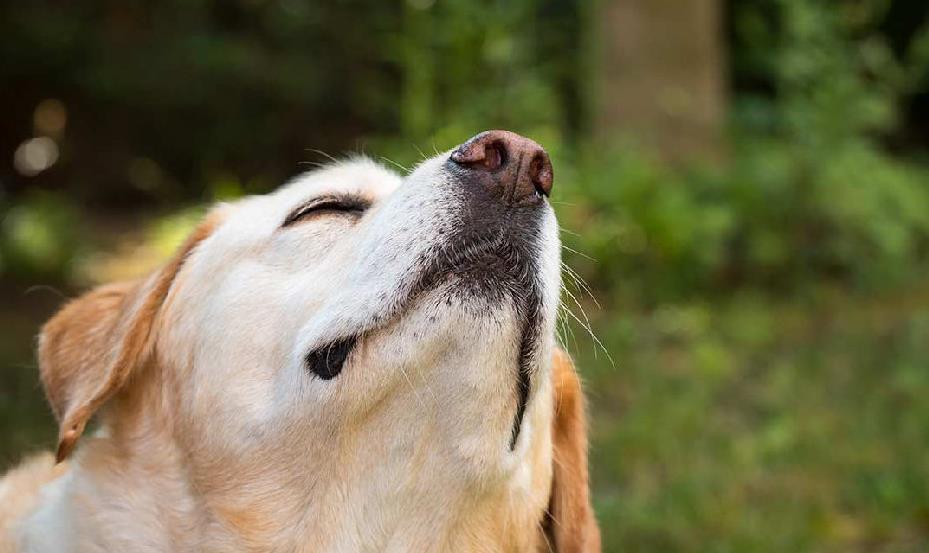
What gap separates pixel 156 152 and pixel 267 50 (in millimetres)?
2059

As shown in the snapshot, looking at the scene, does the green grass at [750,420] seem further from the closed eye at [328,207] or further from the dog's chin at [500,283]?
the dog's chin at [500,283]

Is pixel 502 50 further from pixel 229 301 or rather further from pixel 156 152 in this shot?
pixel 156 152

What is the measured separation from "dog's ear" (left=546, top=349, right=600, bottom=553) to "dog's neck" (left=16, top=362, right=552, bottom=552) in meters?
0.17

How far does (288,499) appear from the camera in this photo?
2.57m

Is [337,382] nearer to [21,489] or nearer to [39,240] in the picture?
[21,489]

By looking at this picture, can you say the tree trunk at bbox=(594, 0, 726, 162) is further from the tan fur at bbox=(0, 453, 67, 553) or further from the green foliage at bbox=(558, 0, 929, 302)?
the tan fur at bbox=(0, 453, 67, 553)

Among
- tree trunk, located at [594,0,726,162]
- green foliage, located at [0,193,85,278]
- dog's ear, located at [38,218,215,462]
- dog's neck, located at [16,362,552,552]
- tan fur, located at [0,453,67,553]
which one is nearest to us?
dog's neck, located at [16,362,552,552]

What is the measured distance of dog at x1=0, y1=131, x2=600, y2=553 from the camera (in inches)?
95.4

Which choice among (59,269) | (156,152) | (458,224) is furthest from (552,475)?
(156,152)

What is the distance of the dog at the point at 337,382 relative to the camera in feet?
7.95

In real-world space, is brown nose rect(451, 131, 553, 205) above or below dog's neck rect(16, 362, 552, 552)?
above

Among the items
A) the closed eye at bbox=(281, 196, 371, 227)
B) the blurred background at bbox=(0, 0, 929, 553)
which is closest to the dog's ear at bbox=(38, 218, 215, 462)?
the closed eye at bbox=(281, 196, 371, 227)

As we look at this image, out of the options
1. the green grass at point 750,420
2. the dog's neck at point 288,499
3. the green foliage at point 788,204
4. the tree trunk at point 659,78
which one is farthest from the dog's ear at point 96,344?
the tree trunk at point 659,78

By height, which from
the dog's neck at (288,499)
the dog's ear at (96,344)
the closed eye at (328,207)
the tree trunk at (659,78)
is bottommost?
the tree trunk at (659,78)
